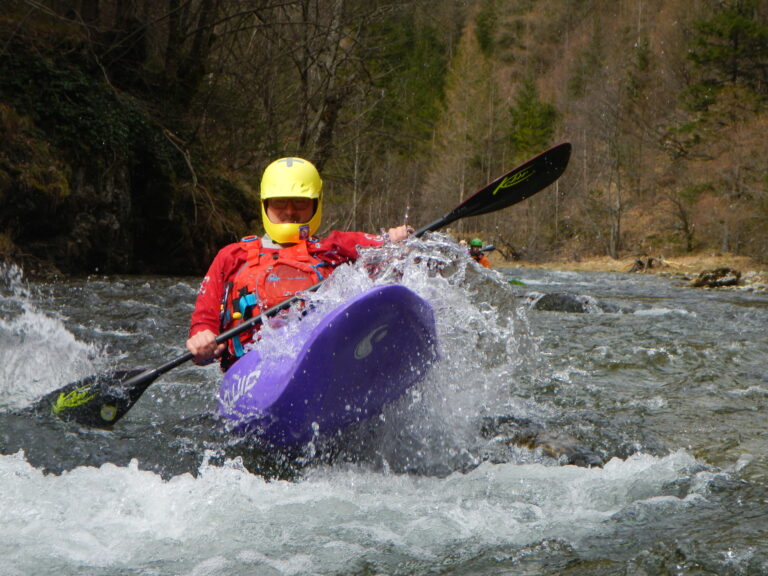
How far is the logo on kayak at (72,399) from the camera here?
11.5ft

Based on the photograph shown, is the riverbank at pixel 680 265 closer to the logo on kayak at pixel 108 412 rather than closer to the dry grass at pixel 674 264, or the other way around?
the dry grass at pixel 674 264

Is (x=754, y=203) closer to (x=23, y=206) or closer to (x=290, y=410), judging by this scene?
(x=23, y=206)

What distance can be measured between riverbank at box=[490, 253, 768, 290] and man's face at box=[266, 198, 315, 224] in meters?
13.2

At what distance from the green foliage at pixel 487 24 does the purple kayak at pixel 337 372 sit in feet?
168

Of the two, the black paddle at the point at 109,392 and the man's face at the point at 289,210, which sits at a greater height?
the man's face at the point at 289,210

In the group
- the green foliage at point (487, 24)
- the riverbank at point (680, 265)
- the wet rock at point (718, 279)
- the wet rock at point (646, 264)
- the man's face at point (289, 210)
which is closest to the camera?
the man's face at point (289, 210)

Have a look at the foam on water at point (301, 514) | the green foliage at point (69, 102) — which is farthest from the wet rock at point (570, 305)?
the green foliage at point (69, 102)

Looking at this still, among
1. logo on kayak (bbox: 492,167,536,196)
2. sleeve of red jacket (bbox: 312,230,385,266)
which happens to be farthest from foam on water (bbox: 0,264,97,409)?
logo on kayak (bbox: 492,167,536,196)

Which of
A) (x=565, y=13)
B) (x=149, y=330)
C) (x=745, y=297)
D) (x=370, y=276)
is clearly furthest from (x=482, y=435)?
(x=565, y=13)

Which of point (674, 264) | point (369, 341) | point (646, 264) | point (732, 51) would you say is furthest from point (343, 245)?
point (732, 51)

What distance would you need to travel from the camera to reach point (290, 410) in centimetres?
298

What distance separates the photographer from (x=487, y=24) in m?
51.7

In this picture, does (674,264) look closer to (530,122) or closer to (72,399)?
(530,122)

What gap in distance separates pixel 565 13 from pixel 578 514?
173 feet
